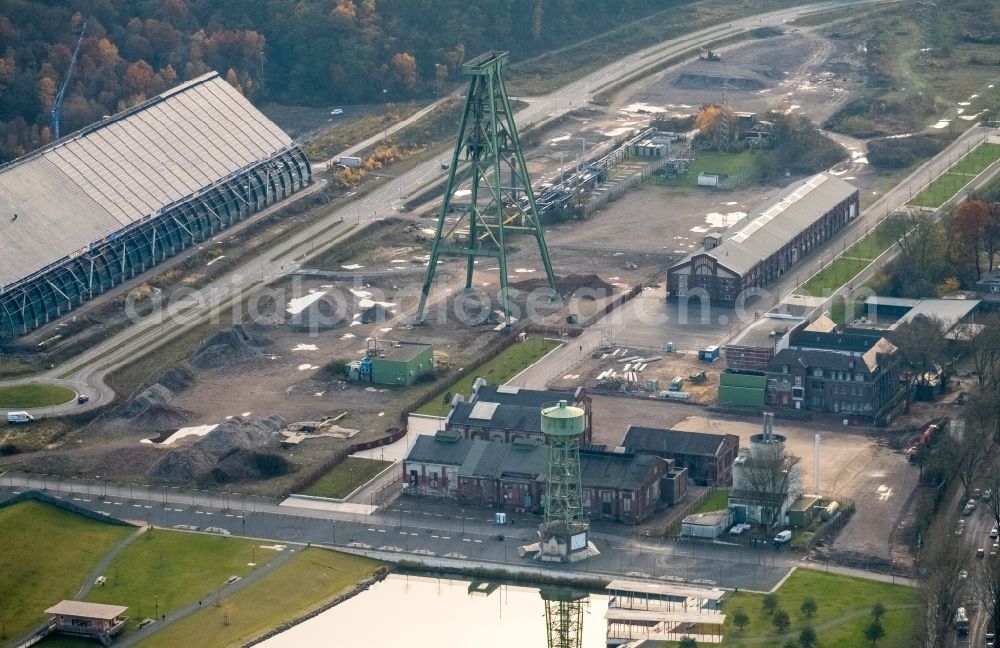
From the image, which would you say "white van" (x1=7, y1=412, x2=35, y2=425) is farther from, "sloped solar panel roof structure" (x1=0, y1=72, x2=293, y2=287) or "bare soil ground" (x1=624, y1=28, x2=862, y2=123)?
"bare soil ground" (x1=624, y1=28, x2=862, y2=123)

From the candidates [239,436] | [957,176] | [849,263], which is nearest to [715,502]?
[239,436]

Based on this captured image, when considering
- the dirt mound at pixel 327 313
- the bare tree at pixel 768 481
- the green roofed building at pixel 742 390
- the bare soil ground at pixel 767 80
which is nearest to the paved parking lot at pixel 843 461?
the green roofed building at pixel 742 390

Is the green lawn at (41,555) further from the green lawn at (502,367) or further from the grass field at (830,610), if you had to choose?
the grass field at (830,610)

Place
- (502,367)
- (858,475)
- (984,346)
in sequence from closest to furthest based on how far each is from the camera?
(858,475) < (984,346) < (502,367)

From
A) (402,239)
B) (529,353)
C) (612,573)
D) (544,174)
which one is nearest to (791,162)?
(544,174)

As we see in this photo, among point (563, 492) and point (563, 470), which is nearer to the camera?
point (563, 492)

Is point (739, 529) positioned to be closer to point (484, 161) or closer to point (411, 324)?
point (411, 324)
